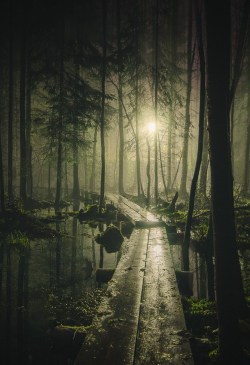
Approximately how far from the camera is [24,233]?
11.8 metres

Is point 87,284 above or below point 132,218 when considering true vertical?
below

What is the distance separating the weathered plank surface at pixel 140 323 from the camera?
3377 mm

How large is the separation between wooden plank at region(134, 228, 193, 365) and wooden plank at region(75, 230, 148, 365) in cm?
11

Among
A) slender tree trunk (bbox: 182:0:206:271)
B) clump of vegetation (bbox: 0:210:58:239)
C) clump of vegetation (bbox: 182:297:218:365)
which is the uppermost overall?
slender tree trunk (bbox: 182:0:206:271)

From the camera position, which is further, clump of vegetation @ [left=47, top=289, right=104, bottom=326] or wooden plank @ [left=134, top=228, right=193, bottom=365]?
clump of vegetation @ [left=47, top=289, right=104, bottom=326]

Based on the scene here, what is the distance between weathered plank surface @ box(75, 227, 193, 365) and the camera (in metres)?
3.38

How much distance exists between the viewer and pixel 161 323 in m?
4.17

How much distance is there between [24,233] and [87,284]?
18.6ft

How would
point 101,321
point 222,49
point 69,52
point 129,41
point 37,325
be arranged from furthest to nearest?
1. point 129,41
2. point 69,52
3. point 37,325
4. point 101,321
5. point 222,49

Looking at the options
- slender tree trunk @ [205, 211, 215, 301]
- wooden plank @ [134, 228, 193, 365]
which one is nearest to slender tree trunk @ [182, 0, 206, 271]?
slender tree trunk @ [205, 211, 215, 301]

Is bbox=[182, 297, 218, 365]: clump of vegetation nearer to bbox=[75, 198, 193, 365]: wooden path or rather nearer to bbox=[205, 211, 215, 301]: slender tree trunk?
bbox=[75, 198, 193, 365]: wooden path

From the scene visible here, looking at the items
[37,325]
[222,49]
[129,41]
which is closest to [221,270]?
[222,49]

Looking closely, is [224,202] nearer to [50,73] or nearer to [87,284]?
[87,284]

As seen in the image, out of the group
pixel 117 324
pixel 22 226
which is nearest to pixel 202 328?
pixel 117 324
